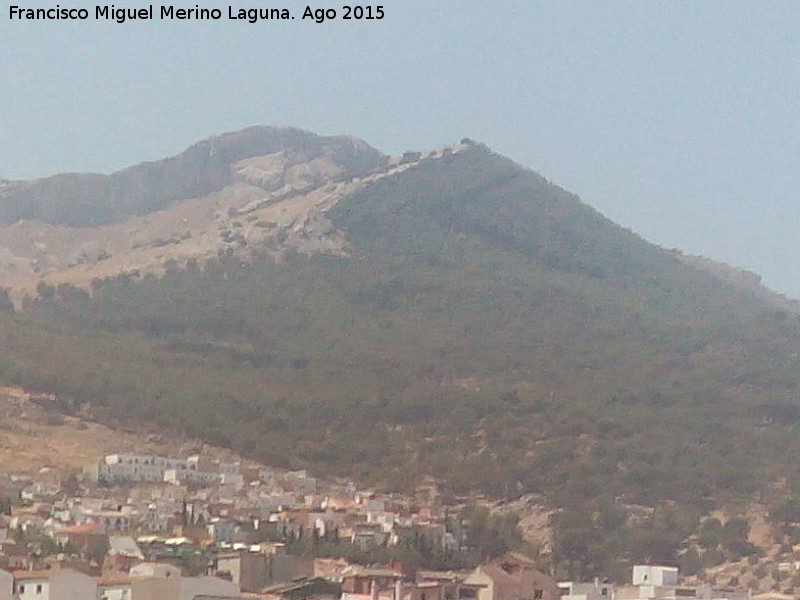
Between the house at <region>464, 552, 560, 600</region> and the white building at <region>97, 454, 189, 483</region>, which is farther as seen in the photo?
the white building at <region>97, 454, 189, 483</region>

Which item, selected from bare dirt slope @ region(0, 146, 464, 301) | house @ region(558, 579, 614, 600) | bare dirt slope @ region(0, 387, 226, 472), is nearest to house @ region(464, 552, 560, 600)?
house @ region(558, 579, 614, 600)

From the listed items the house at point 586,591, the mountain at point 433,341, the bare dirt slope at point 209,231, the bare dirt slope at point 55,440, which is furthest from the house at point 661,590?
the bare dirt slope at point 209,231

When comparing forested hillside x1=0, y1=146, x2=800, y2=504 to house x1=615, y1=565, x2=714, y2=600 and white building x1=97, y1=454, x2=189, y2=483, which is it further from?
house x1=615, y1=565, x2=714, y2=600

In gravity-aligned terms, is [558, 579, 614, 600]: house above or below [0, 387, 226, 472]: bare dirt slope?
below

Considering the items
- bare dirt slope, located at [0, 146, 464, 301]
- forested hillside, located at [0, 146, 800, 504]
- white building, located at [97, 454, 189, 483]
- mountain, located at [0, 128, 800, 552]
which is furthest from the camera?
bare dirt slope, located at [0, 146, 464, 301]

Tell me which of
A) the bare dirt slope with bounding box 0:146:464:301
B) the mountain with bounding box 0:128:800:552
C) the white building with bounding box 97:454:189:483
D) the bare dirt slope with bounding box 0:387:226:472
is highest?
the bare dirt slope with bounding box 0:146:464:301

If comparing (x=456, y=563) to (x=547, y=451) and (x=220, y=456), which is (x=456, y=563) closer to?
(x=547, y=451)

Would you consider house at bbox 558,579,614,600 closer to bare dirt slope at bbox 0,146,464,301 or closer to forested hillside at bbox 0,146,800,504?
forested hillside at bbox 0,146,800,504

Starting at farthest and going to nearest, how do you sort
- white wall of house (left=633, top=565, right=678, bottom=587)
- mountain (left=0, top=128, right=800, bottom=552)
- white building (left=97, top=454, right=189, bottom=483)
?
mountain (left=0, top=128, right=800, bottom=552) → white building (left=97, top=454, right=189, bottom=483) → white wall of house (left=633, top=565, right=678, bottom=587)

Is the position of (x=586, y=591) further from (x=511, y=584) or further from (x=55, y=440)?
(x=55, y=440)
